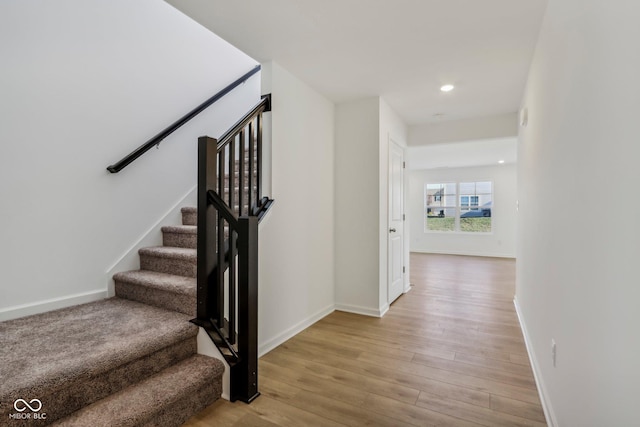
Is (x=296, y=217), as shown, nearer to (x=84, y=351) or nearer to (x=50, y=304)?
(x=84, y=351)

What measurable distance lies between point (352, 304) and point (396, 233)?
1125 millimetres

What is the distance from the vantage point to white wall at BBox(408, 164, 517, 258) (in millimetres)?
7871

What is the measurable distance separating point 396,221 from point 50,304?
138 inches

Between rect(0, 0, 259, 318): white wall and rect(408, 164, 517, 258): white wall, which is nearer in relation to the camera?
rect(0, 0, 259, 318): white wall

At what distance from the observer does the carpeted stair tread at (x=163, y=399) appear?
1378 mm

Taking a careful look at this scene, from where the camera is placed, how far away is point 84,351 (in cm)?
155

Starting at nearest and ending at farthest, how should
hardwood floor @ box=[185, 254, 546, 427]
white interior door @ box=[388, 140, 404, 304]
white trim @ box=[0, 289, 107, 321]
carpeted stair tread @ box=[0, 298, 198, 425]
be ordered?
1. carpeted stair tread @ box=[0, 298, 198, 425]
2. hardwood floor @ box=[185, 254, 546, 427]
3. white trim @ box=[0, 289, 107, 321]
4. white interior door @ box=[388, 140, 404, 304]

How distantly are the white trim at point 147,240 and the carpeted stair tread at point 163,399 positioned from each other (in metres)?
1.20

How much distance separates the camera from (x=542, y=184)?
1.98 meters

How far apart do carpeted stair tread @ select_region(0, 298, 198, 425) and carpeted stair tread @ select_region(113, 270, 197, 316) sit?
0.22ft

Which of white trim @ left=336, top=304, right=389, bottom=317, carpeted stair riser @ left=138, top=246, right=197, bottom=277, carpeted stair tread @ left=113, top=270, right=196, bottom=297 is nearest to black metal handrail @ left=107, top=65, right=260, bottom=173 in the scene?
carpeted stair riser @ left=138, top=246, right=197, bottom=277

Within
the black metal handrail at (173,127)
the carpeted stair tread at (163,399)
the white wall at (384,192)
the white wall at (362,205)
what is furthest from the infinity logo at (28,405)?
the white wall at (384,192)

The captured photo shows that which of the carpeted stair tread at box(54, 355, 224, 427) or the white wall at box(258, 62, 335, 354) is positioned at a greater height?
the white wall at box(258, 62, 335, 354)

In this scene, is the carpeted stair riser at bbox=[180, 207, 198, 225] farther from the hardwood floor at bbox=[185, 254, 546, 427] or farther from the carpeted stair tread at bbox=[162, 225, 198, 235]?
the hardwood floor at bbox=[185, 254, 546, 427]
